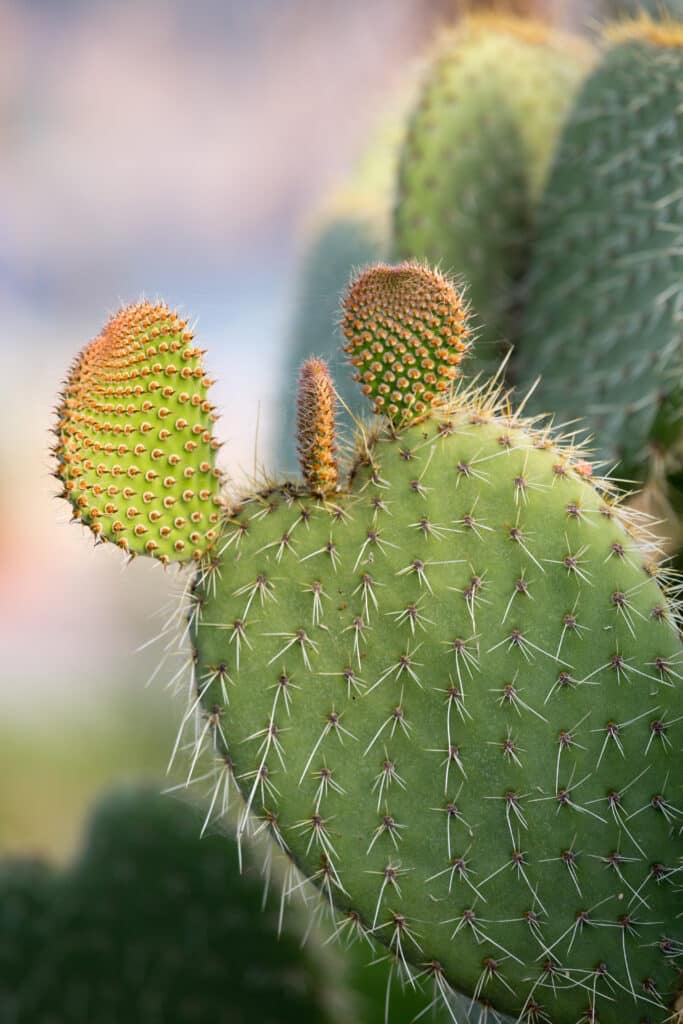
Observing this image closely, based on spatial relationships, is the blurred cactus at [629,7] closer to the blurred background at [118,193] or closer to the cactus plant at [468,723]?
the blurred background at [118,193]

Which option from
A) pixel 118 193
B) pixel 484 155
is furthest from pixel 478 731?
pixel 118 193

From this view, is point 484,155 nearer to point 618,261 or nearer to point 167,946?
point 618,261

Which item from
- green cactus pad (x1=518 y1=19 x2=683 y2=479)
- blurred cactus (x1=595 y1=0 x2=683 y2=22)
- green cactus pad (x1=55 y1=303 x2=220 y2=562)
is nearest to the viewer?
green cactus pad (x1=55 y1=303 x2=220 y2=562)

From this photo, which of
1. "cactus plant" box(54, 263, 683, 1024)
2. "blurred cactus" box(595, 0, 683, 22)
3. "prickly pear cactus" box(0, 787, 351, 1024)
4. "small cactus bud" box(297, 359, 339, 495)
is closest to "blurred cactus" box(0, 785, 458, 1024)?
"prickly pear cactus" box(0, 787, 351, 1024)

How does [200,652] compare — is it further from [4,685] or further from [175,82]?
[175,82]

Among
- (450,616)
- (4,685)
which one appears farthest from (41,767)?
(450,616)

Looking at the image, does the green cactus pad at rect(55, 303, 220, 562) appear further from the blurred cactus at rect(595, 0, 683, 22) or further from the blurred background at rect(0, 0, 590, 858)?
the blurred background at rect(0, 0, 590, 858)

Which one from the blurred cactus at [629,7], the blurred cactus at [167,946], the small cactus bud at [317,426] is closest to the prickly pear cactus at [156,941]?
the blurred cactus at [167,946]
